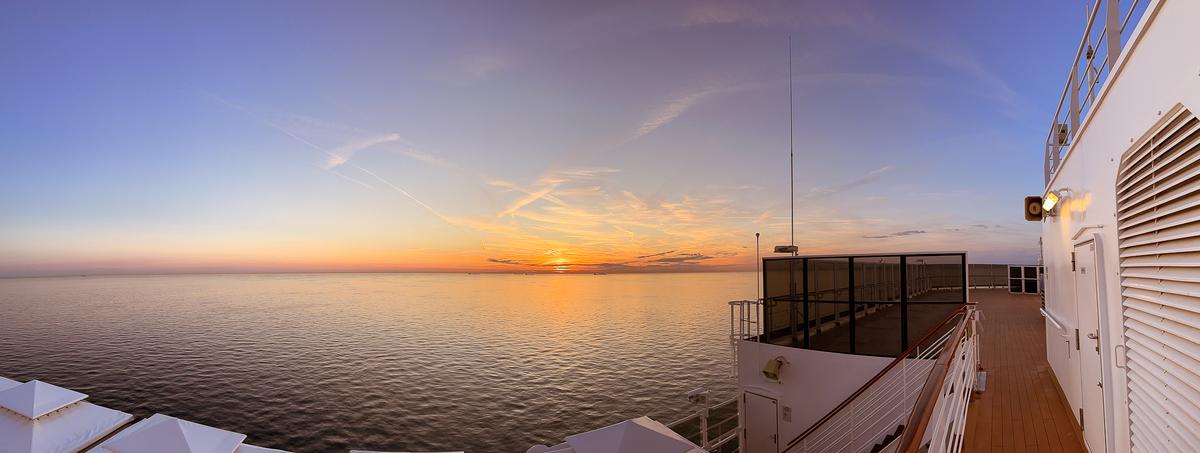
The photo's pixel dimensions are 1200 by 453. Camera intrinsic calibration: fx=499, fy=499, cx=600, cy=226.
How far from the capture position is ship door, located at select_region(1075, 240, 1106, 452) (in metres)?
3.88

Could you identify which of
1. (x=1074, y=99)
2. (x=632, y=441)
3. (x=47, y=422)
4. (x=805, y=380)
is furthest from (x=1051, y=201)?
(x=47, y=422)

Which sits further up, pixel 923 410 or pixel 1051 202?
pixel 1051 202

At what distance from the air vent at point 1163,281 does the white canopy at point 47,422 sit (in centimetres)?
1290

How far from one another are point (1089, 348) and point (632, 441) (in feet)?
15.3

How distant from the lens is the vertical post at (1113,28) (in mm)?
3227

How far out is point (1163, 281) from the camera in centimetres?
240

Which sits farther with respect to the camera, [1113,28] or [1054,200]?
[1054,200]

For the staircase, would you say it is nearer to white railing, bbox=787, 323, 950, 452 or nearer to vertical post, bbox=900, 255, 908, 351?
white railing, bbox=787, 323, 950, 452

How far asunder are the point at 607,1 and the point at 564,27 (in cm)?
374

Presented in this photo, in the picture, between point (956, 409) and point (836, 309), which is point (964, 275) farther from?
point (956, 409)

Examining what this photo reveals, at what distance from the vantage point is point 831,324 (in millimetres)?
10039

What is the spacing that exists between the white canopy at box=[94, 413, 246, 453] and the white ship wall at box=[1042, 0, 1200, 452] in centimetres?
1040

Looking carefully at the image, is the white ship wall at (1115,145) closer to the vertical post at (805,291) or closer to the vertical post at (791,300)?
the vertical post at (805,291)

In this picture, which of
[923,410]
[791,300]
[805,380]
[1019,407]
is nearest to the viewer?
[923,410]
